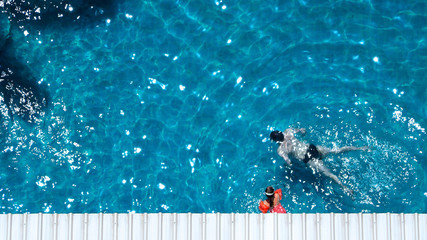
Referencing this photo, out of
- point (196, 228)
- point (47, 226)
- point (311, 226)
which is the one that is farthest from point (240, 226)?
point (47, 226)

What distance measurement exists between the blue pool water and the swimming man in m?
0.19

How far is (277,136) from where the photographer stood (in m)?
9.47

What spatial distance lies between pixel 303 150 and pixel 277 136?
0.60 m

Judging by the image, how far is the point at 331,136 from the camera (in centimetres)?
989

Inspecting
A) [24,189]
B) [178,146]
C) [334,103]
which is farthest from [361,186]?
[24,189]

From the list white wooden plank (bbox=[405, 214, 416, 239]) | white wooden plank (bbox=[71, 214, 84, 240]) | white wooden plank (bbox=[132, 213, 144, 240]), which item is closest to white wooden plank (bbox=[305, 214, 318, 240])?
white wooden plank (bbox=[405, 214, 416, 239])

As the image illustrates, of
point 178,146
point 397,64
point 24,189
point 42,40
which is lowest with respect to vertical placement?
point 24,189

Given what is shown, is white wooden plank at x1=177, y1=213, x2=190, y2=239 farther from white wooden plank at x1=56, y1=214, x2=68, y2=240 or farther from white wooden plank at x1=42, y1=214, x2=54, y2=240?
white wooden plank at x1=42, y1=214, x2=54, y2=240

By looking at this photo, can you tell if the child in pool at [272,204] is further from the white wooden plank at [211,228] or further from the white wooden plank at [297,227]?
the white wooden plank at [211,228]

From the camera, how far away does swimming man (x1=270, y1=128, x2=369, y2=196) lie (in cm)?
951

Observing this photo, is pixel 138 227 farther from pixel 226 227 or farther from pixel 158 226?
pixel 226 227

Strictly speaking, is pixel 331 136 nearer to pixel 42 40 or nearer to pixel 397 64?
pixel 397 64

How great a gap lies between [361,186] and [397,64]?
271 centimetres

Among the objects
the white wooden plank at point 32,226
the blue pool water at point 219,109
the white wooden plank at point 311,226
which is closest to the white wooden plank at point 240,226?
the white wooden plank at point 311,226
